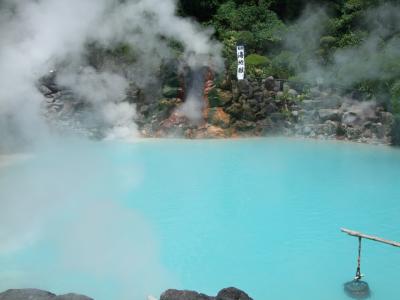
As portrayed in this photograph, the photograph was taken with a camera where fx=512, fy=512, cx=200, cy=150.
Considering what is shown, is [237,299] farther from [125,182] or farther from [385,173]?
[385,173]

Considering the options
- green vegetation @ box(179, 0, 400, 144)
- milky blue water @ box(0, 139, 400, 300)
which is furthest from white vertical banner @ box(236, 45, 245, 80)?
milky blue water @ box(0, 139, 400, 300)

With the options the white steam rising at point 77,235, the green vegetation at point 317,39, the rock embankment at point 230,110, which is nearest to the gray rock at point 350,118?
the rock embankment at point 230,110

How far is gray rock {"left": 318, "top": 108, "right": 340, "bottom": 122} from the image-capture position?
43.8 feet

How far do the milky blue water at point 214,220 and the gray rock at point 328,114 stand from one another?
5.14 ft

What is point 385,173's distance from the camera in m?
9.74

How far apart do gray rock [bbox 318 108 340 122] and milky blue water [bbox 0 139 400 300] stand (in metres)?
1.57

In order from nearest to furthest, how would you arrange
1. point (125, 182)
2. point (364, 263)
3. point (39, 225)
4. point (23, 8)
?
point (364, 263), point (39, 225), point (125, 182), point (23, 8)

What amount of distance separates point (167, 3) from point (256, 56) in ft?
10.9

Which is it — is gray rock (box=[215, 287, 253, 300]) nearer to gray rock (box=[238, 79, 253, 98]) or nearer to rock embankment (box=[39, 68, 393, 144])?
rock embankment (box=[39, 68, 393, 144])

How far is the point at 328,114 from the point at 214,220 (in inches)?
267

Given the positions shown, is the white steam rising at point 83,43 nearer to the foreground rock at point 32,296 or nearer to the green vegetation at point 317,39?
the green vegetation at point 317,39

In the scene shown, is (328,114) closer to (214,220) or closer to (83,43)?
(214,220)

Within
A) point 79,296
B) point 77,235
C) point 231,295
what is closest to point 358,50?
point 77,235

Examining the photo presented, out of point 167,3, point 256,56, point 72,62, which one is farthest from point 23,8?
point 256,56
